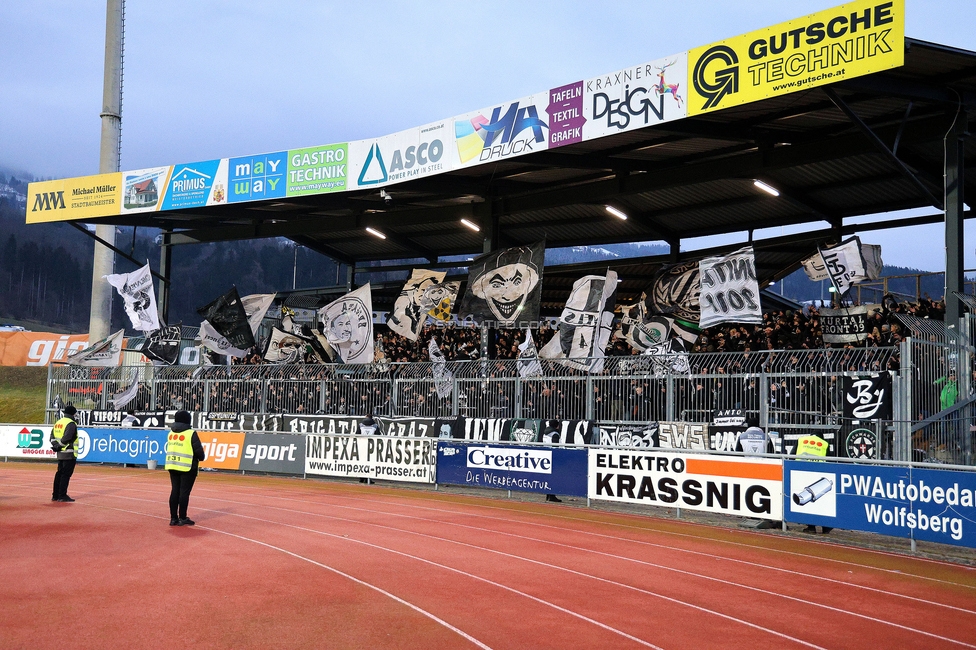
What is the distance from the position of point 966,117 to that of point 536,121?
28.7 ft

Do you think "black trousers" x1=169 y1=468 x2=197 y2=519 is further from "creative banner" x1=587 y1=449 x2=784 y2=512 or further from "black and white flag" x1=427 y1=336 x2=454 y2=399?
"black and white flag" x1=427 y1=336 x2=454 y2=399

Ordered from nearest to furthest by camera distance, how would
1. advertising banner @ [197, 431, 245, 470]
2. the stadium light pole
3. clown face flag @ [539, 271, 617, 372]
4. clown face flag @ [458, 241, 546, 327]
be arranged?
clown face flag @ [539, 271, 617, 372] → clown face flag @ [458, 241, 546, 327] → advertising banner @ [197, 431, 245, 470] → the stadium light pole

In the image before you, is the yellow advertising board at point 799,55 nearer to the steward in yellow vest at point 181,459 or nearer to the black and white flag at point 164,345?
the steward in yellow vest at point 181,459

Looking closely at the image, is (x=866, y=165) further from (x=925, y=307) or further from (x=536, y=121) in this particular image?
(x=536, y=121)

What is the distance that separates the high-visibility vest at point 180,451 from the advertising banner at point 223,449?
12314 millimetres

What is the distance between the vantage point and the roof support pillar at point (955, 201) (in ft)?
57.2

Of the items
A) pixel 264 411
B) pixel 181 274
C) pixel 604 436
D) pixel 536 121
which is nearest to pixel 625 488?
pixel 604 436

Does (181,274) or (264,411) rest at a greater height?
(181,274)

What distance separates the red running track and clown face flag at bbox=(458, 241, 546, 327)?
7.90 metres

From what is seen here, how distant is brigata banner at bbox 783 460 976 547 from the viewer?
12945 millimetres

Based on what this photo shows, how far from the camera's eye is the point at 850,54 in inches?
613

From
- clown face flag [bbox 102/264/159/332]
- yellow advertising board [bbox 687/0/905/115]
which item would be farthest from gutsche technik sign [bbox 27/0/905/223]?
clown face flag [bbox 102/264/159/332]

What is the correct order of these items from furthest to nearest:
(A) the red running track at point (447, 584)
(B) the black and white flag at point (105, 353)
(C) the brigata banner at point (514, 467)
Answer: (B) the black and white flag at point (105, 353) < (C) the brigata banner at point (514, 467) < (A) the red running track at point (447, 584)

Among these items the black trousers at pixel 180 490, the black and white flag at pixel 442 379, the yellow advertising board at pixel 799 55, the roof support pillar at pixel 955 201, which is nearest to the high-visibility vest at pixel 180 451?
the black trousers at pixel 180 490
